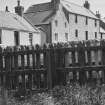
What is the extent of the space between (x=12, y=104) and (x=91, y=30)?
165 ft

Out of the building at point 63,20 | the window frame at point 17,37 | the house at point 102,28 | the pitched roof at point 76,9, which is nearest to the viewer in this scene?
the window frame at point 17,37

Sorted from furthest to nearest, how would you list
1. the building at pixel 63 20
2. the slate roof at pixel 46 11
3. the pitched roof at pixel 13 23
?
1. the slate roof at pixel 46 11
2. the building at pixel 63 20
3. the pitched roof at pixel 13 23

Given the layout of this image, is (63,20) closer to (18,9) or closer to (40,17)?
(40,17)

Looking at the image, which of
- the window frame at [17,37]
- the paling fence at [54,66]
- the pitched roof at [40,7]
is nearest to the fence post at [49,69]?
the paling fence at [54,66]

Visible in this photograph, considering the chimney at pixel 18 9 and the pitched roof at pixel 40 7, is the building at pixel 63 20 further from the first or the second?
the chimney at pixel 18 9

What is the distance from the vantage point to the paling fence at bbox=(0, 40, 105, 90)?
8.60 m

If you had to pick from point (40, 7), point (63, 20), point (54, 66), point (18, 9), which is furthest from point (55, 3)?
point (54, 66)

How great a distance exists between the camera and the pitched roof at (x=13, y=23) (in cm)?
3322

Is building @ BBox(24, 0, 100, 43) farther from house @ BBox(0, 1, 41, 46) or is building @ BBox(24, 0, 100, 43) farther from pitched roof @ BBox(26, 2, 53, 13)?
house @ BBox(0, 1, 41, 46)

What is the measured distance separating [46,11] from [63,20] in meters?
3.37

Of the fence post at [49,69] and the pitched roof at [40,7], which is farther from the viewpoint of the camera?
the pitched roof at [40,7]

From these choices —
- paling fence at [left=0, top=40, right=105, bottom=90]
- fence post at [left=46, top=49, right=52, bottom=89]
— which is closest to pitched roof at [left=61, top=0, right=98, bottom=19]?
paling fence at [left=0, top=40, right=105, bottom=90]

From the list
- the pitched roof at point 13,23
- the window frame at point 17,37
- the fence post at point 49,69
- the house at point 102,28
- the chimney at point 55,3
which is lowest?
the fence post at point 49,69

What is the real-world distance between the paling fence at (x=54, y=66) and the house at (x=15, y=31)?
21416 mm
